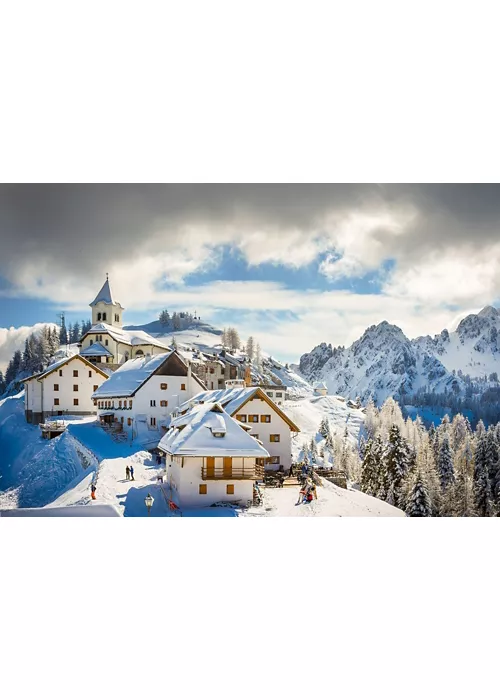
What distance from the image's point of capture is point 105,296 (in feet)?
24.5

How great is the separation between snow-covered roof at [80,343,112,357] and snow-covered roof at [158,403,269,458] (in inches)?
116

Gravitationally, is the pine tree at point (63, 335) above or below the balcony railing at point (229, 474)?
above

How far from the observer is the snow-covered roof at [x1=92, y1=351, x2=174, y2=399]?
28.9 feet

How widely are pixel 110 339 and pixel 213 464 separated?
3690 mm

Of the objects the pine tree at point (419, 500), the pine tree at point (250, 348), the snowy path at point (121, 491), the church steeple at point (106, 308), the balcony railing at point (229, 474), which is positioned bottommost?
the pine tree at point (419, 500)

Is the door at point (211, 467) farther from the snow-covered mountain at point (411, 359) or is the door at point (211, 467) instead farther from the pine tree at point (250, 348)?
the snow-covered mountain at point (411, 359)

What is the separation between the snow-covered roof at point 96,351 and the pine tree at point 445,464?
5.89 m

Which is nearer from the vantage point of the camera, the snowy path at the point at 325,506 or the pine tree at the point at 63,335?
the snowy path at the point at 325,506

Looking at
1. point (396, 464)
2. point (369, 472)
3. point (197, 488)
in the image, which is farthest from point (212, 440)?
point (396, 464)

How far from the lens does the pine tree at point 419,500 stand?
23.6ft

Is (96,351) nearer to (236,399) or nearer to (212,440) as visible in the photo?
(236,399)

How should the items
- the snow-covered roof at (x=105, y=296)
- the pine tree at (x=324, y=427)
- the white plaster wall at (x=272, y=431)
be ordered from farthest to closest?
the pine tree at (x=324, y=427) → the white plaster wall at (x=272, y=431) → the snow-covered roof at (x=105, y=296)

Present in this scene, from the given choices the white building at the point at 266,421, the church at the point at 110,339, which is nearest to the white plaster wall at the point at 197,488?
the white building at the point at 266,421

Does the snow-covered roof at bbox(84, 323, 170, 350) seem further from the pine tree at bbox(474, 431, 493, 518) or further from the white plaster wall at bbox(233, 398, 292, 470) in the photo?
the pine tree at bbox(474, 431, 493, 518)
